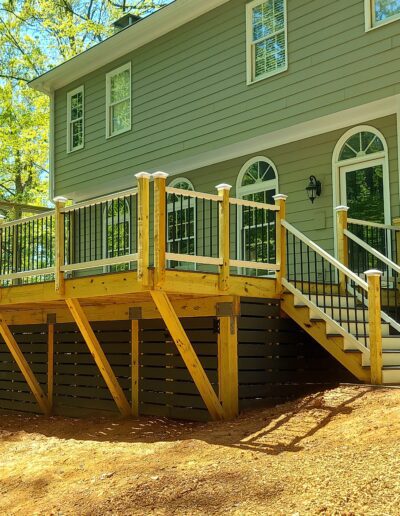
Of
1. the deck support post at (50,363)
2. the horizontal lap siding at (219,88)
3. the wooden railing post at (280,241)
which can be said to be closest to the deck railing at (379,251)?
the wooden railing post at (280,241)

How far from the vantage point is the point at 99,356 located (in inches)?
340

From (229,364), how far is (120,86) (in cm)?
882

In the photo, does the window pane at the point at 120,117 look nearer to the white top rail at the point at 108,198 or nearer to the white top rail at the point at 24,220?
the white top rail at the point at 24,220

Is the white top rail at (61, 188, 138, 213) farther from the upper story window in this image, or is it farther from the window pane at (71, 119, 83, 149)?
the window pane at (71, 119, 83, 149)

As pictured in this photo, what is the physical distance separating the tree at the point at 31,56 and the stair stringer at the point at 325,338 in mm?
20520

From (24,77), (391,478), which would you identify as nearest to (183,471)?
(391,478)

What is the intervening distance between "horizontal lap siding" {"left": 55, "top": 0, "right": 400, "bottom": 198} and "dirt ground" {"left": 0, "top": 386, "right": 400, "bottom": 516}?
190 inches

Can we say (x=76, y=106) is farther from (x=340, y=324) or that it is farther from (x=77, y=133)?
(x=340, y=324)

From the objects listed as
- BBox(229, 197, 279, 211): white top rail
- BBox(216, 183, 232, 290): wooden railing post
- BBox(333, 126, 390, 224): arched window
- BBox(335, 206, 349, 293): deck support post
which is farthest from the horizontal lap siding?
BBox(216, 183, 232, 290): wooden railing post

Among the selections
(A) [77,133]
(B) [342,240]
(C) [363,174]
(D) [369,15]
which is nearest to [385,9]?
(D) [369,15]

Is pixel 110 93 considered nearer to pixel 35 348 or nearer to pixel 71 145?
pixel 71 145

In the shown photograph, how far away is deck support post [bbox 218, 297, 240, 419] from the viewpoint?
7535mm

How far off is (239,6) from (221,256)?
599 cm

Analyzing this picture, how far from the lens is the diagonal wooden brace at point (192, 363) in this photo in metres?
7.27
